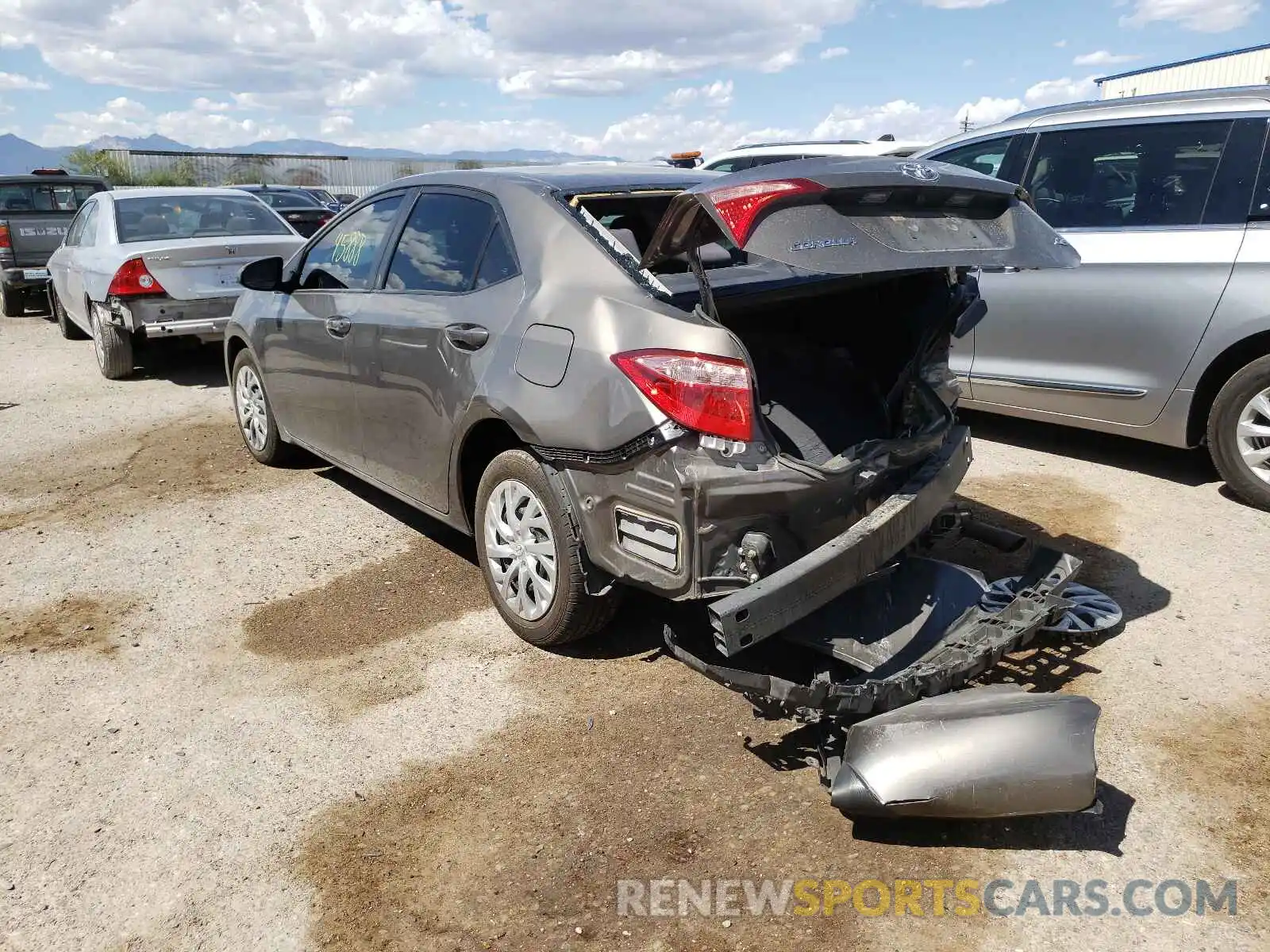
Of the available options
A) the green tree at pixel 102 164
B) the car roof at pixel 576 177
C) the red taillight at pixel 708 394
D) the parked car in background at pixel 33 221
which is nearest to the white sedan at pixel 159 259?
the parked car in background at pixel 33 221

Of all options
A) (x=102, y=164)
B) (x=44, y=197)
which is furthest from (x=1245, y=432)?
(x=102, y=164)

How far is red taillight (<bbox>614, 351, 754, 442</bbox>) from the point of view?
9.59 feet

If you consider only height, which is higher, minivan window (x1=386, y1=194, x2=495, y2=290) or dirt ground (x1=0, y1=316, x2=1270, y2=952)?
minivan window (x1=386, y1=194, x2=495, y2=290)

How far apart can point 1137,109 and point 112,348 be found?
837 cm

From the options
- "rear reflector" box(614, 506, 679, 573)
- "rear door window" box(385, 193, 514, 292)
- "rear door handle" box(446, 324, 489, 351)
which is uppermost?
"rear door window" box(385, 193, 514, 292)

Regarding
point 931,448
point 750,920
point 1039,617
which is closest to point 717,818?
point 750,920

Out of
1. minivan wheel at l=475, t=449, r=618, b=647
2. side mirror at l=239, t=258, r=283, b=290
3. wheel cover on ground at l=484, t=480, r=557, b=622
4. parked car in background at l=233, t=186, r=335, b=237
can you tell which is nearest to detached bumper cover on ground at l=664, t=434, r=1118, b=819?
minivan wheel at l=475, t=449, r=618, b=647

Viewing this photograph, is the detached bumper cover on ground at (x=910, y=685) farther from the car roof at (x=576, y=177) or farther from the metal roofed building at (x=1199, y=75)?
the metal roofed building at (x=1199, y=75)

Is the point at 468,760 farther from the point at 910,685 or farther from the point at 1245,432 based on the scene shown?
the point at 1245,432

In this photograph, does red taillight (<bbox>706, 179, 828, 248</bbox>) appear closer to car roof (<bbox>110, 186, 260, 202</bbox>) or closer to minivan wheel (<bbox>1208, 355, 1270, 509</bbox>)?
minivan wheel (<bbox>1208, 355, 1270, 509</bbox>)

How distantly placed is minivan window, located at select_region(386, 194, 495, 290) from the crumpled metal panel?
2325 millimetres

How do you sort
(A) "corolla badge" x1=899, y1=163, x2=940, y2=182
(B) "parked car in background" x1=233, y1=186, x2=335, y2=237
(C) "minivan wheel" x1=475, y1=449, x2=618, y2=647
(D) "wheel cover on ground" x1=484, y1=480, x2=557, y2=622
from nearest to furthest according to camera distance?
(A) "corolla badge" x1=899, y1=163, x2=940, y2=182 → (C) "minivan wheel" x1=475, y1=449, x2=618, y2=647 → (D) "wheel cover on ground" x1=484, y1=480, x2=557, y2=622 → (B) "parked car in background" x1=233, y1=186, x2=335, y2=237

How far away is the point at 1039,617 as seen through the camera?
3090 mm

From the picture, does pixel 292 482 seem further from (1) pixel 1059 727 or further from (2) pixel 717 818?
(1) pixel 1059 727
